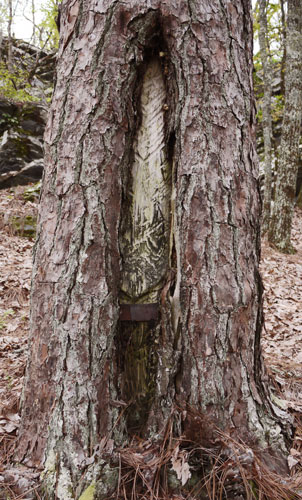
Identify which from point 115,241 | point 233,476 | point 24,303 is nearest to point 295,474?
point 233,476

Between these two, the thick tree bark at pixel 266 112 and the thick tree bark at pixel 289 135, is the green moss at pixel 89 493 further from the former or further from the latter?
the thick tree bark at pixel 266 112

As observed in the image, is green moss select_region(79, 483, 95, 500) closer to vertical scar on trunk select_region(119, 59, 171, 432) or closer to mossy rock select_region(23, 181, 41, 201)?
vertical scar on trunk select_region(119, 59, 171, 432)

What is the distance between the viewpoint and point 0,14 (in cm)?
1295

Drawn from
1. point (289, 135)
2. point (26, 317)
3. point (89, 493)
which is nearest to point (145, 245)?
point (89, 493)

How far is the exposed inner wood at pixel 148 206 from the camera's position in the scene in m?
1.85

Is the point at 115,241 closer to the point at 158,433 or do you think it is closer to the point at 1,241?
the point at 158,433

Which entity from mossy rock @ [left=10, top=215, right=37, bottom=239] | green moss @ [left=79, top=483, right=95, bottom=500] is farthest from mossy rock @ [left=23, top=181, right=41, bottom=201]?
green moss @ [left=79, top=483, right=95, bottom=500]

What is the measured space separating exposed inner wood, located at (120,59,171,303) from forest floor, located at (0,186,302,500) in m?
1.05

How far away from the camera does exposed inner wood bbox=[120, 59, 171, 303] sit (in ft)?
6.07

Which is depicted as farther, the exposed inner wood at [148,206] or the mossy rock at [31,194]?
the mossy rock at [31,194]

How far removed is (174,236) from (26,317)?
9.70 ft

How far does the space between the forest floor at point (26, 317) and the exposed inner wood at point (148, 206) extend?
1.05 m

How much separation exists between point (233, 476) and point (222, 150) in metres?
1.47

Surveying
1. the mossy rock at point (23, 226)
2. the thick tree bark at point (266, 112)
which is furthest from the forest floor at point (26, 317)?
the thick tree bark at point (266, 112)
